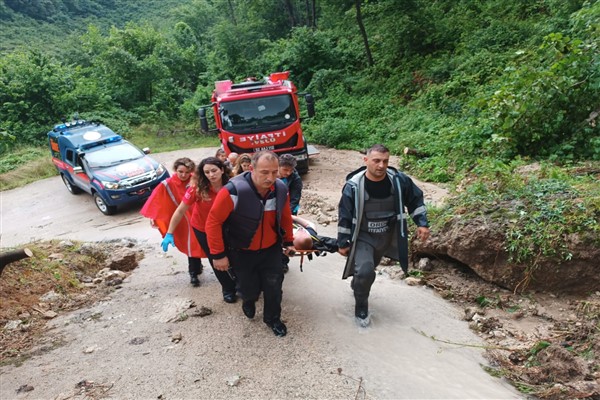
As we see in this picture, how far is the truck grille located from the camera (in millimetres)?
9172

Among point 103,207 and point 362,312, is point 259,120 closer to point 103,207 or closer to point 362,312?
point 103,207

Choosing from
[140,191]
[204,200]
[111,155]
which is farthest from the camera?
[111,155]

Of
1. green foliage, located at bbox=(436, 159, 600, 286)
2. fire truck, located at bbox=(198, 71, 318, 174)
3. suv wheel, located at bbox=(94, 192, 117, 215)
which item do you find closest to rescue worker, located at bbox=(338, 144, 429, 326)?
green foliage, located at bbox=(436, 159, 600, 286)

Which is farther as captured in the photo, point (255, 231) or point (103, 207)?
point (103, 207)

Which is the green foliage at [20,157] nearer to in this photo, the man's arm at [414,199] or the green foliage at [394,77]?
the green foliage at [394,77]

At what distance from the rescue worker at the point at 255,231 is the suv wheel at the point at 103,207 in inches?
270

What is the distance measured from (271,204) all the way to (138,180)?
6909mm

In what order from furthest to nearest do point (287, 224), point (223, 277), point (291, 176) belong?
point (291, 176), point (223, 277), point (287, 224)

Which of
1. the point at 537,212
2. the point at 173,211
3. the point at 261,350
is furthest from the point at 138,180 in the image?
the point at 537,212

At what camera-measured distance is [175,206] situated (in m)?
4.56

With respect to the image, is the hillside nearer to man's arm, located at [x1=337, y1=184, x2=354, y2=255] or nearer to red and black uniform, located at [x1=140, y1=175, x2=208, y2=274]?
red and black uniform, located at [x1=140, y1=175, x2=208, y2=274]

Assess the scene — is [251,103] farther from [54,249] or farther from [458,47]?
[458,47]

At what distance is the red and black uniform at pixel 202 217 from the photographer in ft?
13.0

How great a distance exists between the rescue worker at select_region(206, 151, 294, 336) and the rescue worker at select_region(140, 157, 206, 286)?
113cm
